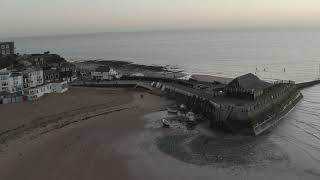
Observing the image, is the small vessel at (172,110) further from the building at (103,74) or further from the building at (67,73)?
the building at (67,73)

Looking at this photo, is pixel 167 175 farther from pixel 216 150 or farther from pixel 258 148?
pixel 258 148

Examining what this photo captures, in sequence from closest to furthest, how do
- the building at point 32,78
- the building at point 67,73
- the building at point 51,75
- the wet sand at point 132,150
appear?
the wet sand at point 132,150 → the building at point 32,78 → the building at point 51,75 → the building at point 67,73

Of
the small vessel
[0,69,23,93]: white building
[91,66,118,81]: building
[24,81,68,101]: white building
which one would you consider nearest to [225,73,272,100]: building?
the small vessel

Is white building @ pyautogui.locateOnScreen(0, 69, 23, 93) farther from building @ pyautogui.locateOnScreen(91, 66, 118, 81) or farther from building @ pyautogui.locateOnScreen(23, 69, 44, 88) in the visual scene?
building @ pyautogui.locateOnScreen(91, 66, 118, 81)

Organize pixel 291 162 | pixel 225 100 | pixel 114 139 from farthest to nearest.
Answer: pixel 225 100, pixel 114 139, pixel 291 162

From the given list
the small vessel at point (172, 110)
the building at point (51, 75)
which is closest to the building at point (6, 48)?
the building at point (51, 75)

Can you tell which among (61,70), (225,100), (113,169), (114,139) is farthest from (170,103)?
(61,70)
